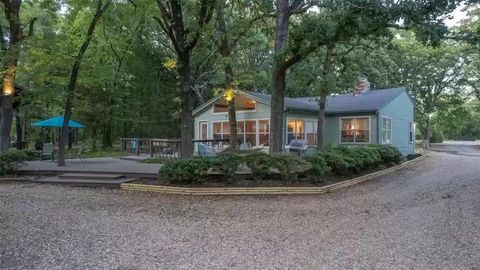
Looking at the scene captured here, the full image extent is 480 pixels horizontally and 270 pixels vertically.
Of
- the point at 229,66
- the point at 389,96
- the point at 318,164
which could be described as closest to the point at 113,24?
the point at 229,66

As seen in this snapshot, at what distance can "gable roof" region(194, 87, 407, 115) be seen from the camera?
63.2 feet

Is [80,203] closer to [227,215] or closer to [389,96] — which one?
[227,215]

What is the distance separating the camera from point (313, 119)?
67.1 ft

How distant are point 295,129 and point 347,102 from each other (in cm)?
490

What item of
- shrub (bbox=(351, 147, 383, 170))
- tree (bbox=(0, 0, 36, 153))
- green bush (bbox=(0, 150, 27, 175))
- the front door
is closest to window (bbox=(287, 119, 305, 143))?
the front door

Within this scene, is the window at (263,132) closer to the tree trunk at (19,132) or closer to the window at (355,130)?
the window at (355,130)

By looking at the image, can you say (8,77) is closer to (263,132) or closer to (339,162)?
(263,132)

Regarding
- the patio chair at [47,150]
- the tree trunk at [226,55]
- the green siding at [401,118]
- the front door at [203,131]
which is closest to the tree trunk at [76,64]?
the patio chair at [47,150]

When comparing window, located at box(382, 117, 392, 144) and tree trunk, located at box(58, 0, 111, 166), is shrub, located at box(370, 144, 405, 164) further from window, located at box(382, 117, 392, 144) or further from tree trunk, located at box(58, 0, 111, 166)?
tree trunk, located at box(58, 0, 111, 166)

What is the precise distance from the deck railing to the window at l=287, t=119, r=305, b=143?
3.38m

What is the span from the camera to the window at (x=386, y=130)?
20.3 meters

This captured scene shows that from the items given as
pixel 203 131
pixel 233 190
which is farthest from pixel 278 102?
pixel 203 131

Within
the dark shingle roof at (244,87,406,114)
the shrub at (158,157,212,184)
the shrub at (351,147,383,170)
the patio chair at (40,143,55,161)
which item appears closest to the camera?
the shrub at (158,157,212,184)

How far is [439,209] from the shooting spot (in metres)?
7.39
